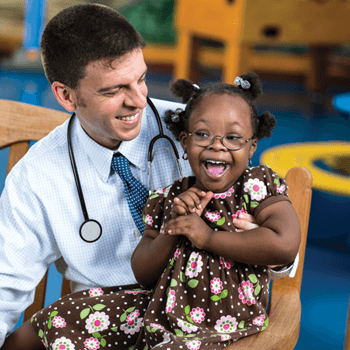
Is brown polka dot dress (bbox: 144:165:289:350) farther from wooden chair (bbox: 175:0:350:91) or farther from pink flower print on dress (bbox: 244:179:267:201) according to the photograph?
wooden chair (bbox: 175:0:350:91)

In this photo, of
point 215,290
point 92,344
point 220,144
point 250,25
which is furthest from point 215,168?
point 250,25

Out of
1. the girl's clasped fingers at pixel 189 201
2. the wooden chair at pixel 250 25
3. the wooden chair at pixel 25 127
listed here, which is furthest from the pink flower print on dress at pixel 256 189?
the wooden chair at pixel 250 25

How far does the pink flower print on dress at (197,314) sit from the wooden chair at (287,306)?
0.09 m

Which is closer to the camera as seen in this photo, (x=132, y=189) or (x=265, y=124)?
(x=265, y=124)

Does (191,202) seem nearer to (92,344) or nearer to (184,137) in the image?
(184,137)

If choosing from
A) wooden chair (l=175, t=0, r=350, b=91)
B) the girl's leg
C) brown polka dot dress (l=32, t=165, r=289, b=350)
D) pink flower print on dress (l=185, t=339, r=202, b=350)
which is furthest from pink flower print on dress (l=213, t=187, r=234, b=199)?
wooden chair (l=175, t=0, r=350, b=91)

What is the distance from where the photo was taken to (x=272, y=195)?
3.72ft

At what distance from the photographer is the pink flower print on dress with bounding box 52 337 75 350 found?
43.6 inches

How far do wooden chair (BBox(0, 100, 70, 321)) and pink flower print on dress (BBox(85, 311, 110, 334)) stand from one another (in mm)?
291

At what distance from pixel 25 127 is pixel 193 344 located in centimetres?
75

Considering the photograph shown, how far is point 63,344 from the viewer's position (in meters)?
1.11

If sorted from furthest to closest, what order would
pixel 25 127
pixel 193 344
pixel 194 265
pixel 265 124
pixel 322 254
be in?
1. pixel 322 254
2. pixel 25 127
3. pixel 265 124
4. pixel 194 265
5. pixel 193 344

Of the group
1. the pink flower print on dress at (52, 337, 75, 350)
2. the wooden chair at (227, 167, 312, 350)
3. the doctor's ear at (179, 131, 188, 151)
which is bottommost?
the pink flower print on dress at (52, 337, 75, 350)

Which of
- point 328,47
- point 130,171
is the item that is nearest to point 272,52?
point 328,47
